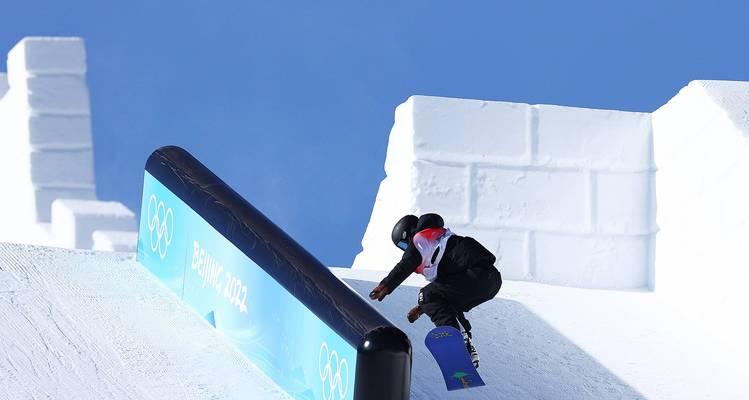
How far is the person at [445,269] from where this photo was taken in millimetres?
6811

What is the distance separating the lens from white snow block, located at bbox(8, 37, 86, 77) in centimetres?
1844

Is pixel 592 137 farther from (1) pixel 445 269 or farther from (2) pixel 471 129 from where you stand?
(1) pixel 445 269

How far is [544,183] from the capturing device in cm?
1023

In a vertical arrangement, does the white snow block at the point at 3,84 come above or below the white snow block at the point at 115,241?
above

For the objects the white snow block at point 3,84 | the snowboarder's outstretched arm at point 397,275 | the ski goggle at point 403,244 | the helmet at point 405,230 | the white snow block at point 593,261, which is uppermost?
the white snow block at point 3,84

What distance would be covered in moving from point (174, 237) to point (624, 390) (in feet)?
8.60

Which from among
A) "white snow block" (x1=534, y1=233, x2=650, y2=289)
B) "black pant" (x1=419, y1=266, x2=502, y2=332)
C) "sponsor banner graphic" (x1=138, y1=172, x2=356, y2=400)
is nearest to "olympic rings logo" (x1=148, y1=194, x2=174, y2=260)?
"sponsor banner graphic" (x1=138, y1=172, x2=356, y2=400)

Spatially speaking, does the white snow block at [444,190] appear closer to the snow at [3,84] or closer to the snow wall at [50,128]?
the snow wall at [50,128]

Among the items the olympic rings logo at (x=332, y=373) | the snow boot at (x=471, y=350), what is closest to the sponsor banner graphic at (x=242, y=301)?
the olympic rings logo at (x=332, y=373)

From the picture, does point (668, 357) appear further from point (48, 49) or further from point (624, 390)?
point (48, 49)

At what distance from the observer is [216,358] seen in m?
6.77

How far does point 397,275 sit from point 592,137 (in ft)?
12.9

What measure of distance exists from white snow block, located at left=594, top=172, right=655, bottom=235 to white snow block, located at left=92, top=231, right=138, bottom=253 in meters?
6.65

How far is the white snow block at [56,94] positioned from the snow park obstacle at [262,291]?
10.7 meters
